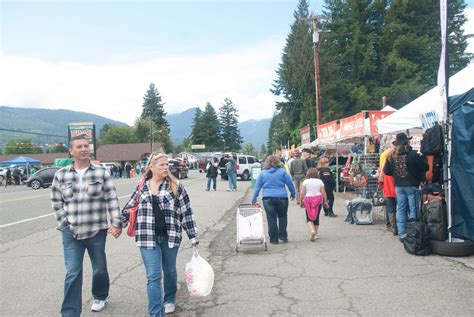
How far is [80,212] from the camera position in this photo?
4.30 m

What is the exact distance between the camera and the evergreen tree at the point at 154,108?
110750 mm

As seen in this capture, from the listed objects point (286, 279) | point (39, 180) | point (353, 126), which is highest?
point (353, 126)

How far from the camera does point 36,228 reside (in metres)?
10.8

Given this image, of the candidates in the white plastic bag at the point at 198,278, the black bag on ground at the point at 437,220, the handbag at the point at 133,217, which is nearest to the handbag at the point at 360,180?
the black bag on ground at the point at 437,220

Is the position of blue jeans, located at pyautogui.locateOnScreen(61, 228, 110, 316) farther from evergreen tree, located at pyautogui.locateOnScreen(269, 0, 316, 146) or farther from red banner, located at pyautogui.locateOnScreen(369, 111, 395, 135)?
evergreen tree, located at pyautogui.locateOnScreen(269, 0, 316, 146)

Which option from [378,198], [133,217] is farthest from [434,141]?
[133,217]

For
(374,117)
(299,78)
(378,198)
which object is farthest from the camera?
(299,78)

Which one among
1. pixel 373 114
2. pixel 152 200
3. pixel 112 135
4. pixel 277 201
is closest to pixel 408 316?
pixel 152 200

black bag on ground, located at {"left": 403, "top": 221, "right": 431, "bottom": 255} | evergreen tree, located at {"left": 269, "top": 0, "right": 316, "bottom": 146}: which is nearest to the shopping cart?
black bag on ground, located at {"left": 403, "top": 221, "right": 431, "bottom": 255}

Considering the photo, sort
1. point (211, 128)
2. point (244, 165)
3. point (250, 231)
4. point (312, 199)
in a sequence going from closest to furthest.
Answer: point (250, 231) → point (312, 199) → point (244, 165) → point (211, 128)

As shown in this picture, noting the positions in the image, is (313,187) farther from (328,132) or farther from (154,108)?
(154,108)

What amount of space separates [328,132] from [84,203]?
1628 cm

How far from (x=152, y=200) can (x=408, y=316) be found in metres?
2.86

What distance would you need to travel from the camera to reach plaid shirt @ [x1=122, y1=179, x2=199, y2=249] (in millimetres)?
4207
